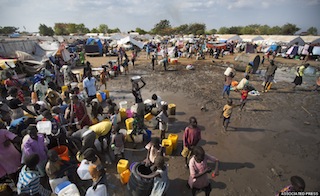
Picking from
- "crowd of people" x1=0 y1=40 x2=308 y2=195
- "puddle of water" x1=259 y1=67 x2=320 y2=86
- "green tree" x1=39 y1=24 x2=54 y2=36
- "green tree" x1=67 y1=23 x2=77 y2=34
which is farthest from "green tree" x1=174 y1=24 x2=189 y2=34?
"crowd of people" x1=0 y1=40 x2=308 y2=195

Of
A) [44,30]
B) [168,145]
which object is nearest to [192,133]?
[168,145]

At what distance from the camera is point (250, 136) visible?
6312mm

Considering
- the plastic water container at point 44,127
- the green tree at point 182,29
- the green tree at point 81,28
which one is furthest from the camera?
the green tree at point 81,28

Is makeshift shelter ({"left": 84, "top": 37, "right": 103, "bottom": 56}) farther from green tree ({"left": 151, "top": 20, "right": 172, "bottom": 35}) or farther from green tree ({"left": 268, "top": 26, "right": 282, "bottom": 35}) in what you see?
green tree ({"left": 268, "top": 26, "right": 282, "bottom": 35})

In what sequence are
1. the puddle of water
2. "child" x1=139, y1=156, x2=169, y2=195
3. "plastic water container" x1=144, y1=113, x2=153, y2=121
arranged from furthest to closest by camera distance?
the puddle of water
"plastic water container" x1=144, y1=113, x2=153, y2=121
"child" x1=139, y1=156, x2=169, y2=195

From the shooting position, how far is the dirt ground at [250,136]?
4367 millimetres

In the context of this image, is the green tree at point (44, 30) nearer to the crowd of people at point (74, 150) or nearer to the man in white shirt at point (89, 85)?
the crowd of people at point (74, 150)

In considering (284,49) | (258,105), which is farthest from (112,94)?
(284,49)

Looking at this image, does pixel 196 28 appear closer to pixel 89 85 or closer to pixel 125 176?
pixel 89 85

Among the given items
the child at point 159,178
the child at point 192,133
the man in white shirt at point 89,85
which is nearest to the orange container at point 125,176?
the child at point 159,178

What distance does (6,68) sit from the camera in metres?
9.94

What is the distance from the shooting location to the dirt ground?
4367mm

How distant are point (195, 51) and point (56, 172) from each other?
2387 cm

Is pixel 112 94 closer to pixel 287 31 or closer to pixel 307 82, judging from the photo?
pixel 307 82
